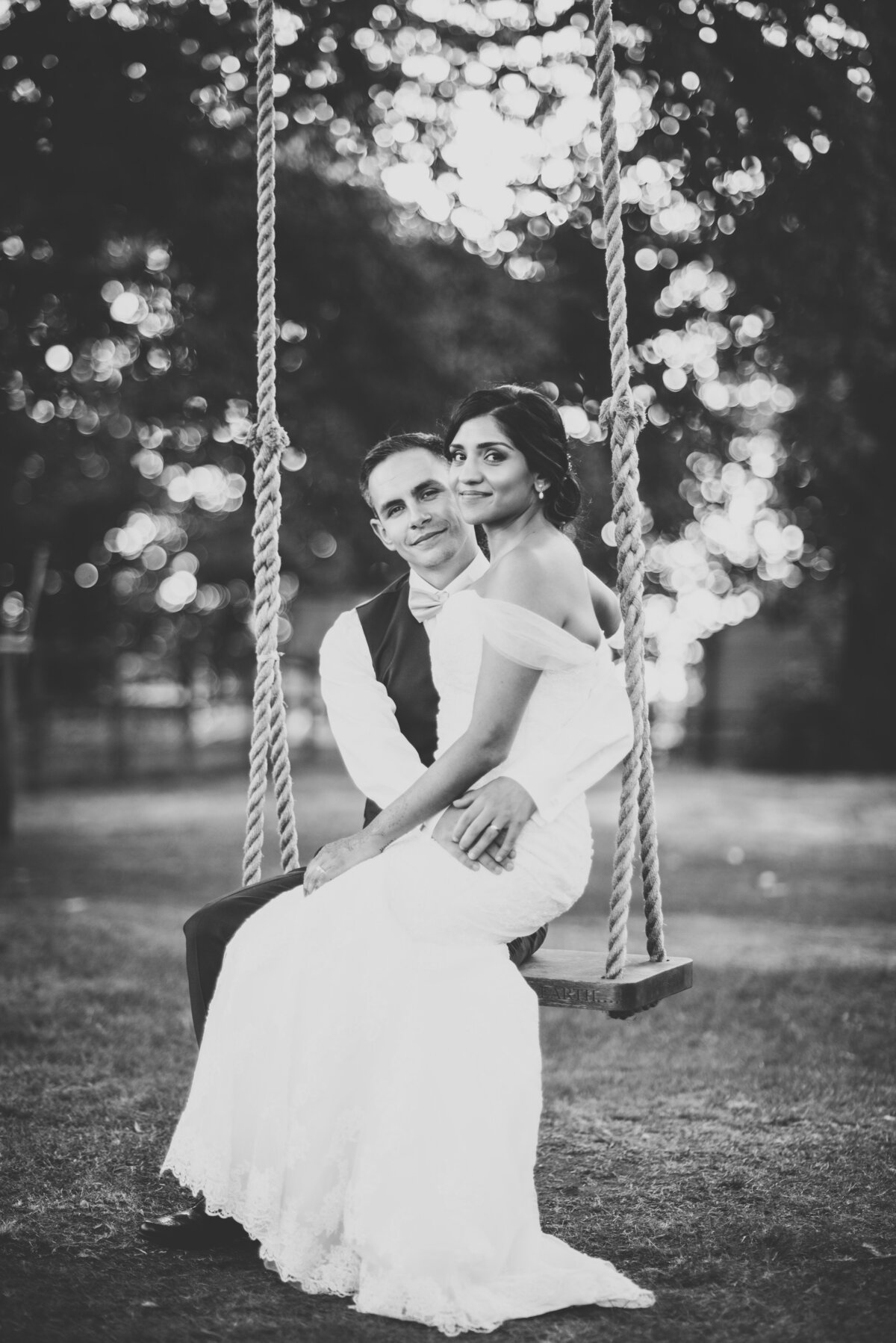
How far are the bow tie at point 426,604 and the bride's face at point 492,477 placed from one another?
29 centimetres

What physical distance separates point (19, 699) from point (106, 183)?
997 cm

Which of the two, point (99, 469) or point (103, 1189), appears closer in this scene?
point (103, 1189)

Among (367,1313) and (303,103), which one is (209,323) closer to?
(303,103)

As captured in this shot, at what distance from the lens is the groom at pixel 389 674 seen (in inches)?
118

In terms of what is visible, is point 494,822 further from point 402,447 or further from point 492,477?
point 402,447

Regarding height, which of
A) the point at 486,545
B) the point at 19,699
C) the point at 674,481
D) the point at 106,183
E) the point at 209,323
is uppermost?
the point at 106,183

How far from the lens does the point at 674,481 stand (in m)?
8.81

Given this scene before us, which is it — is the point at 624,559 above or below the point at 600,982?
above

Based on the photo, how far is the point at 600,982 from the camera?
2.86m

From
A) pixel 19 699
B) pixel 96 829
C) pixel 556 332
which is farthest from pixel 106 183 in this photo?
pixel 19 699

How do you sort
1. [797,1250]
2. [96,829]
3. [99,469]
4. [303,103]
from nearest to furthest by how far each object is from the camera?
[797,1250] → [303,103] → [96,829] → [99,469]

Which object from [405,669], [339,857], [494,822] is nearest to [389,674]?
[405,669]

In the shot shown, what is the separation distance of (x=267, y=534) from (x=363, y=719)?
66cm

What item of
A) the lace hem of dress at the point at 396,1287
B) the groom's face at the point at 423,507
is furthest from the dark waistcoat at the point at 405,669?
the lace hem of dress at the point at 396,1287
